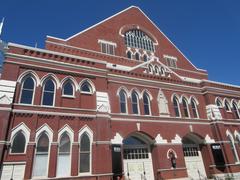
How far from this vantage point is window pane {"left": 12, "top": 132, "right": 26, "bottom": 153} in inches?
450

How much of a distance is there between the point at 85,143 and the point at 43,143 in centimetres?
277

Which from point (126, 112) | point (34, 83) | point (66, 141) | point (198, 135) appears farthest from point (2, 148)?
point (198, 135)

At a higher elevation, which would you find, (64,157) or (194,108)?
(194,108)

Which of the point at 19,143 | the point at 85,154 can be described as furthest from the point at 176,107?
the point at 19,143

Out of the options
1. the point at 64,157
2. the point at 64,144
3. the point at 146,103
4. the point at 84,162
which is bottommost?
the point at 84,162

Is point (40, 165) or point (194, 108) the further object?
point (194, 108)

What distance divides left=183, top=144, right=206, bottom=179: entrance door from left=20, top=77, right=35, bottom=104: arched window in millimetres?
14727

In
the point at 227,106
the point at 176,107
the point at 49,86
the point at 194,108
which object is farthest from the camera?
the point at 227,106

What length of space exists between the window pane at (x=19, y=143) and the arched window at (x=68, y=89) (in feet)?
13.2

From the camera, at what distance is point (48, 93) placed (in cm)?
1374

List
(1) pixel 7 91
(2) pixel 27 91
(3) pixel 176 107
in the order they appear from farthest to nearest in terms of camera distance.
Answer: (3) pixel 176 107 → (2) pixel 27 91 → (1) pixel 7 91

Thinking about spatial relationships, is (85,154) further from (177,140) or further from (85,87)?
(177,140)

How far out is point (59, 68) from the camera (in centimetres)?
1447

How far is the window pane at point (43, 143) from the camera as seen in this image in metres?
12.1
